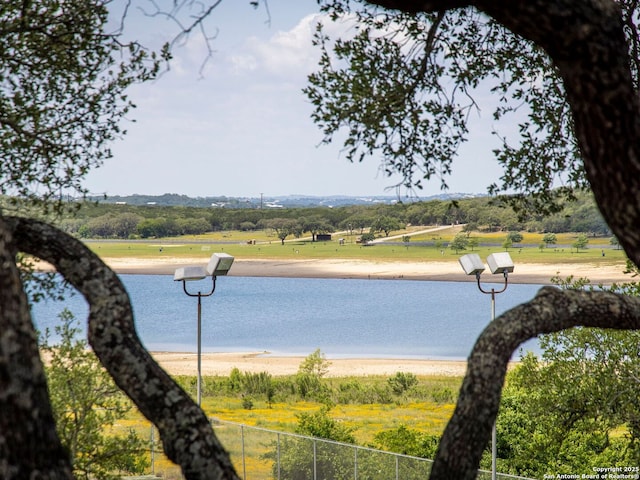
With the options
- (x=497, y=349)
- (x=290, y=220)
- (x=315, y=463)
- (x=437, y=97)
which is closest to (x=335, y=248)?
(x=290, y=220)

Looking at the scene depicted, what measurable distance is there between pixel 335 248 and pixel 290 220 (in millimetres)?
7495

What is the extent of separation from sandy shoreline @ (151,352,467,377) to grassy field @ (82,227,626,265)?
32261 mm

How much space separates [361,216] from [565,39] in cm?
9169

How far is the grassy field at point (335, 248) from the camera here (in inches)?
2889

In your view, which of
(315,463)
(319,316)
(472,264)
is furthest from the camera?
(319,316)

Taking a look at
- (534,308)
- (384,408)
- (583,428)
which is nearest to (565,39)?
(534,308)

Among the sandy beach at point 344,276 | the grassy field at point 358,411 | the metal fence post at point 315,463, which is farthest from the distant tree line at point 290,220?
the metal fence post at point 315,463

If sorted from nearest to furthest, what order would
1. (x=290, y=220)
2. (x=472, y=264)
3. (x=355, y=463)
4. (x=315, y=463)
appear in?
(x=355, y=463)
(x=472, y=264)
(x=315, y=463)
(x=290, y=220)

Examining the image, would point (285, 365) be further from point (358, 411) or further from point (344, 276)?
point (344, 276)

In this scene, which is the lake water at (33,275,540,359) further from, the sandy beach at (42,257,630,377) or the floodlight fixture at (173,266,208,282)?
the floodlight fixture at (173,266,208,282)

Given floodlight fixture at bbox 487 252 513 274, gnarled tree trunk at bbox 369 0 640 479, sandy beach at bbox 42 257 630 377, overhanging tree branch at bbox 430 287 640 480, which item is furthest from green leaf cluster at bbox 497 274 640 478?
sandy beach at bbox 42 257 630 377

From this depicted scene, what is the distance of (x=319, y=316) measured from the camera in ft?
191

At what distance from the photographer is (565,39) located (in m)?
2.24

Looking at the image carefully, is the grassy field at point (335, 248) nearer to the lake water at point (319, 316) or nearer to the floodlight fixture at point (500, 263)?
the lake water at point (319, 316)
